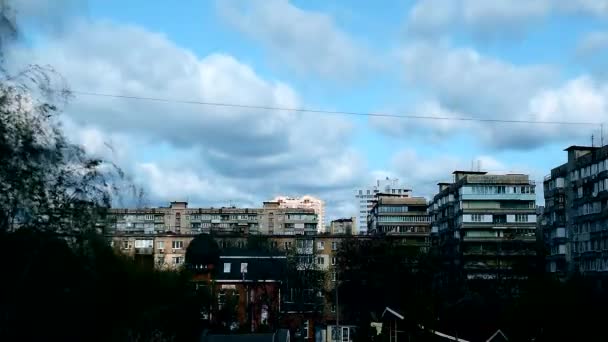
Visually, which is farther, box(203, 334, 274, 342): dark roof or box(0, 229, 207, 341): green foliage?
box(203, 334, 274, 342): dark roof

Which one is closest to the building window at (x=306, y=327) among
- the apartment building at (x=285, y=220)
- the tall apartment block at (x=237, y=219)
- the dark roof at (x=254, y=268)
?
the dark roof at (x=254, y=268)

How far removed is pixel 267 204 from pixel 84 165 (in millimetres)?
118251

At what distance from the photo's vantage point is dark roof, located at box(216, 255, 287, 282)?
63375mm

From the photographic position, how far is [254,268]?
64.8 metres

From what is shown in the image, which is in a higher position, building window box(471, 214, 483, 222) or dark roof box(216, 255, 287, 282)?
building window box(471, 214, 483, 222)

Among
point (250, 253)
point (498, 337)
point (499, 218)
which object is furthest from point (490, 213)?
point (498, 337)

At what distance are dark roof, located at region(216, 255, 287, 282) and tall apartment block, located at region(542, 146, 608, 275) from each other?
74.6 ft

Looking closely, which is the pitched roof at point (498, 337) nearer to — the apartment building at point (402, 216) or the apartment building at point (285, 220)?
the apartment building at point (402, 216)

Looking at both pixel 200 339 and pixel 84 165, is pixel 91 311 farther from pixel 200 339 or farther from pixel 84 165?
pixel 200 339

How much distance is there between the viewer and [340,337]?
66312 millimetres

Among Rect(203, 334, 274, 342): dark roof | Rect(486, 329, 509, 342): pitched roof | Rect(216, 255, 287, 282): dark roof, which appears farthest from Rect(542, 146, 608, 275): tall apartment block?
Rect(203, 334, 274, 342): dark roof

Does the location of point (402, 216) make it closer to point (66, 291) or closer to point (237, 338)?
point (237, 338)

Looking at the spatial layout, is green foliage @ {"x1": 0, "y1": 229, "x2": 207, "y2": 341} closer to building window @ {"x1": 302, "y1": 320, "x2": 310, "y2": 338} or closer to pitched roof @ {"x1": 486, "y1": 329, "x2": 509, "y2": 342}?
pitched roof @ {"x1": 486, "y1": 329, "x2": 509, "y2": 342}

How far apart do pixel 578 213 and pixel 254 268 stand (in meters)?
30.1
